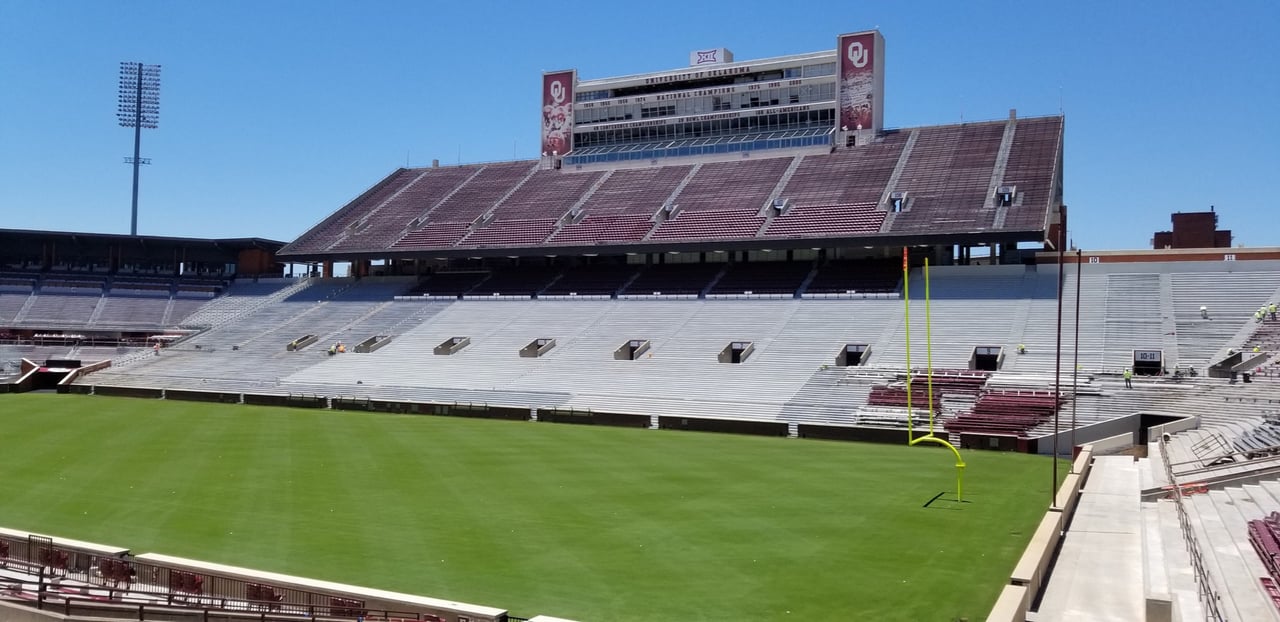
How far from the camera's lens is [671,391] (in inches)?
1892

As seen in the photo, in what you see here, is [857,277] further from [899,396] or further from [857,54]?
[899,396]

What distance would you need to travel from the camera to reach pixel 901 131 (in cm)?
6994

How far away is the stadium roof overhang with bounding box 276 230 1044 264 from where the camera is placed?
5447 centimetres

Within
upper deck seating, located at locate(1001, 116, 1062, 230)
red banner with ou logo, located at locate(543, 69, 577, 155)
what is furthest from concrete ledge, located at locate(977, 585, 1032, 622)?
red banner with ou logo, located at locate(543, 69, 577, 155)

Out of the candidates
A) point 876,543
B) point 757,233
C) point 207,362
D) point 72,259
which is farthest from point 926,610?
point 72,259

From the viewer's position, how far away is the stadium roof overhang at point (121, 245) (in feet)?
253

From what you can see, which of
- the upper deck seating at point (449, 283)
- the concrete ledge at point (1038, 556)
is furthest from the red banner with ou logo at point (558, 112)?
the concrete ledge at point (1038, 556)

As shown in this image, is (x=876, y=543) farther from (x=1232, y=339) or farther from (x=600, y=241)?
(x=600, y=241)

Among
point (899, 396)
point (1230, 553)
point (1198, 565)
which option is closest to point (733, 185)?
point (899, 396)

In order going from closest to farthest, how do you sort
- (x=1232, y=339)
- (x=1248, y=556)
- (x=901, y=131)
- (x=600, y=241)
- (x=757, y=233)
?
(x=1248, y=556), (x=1232, y=339), (x=757, y=233), (x=600, y=241), (x=901, y=131)

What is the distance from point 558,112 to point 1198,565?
67.1 meters

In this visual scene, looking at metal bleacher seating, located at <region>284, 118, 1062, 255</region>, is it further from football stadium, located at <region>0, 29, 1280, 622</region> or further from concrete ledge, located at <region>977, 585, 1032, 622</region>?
concrete ledge, located at <region>977, 585, 1032, 622</region>

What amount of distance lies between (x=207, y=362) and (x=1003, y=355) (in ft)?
159

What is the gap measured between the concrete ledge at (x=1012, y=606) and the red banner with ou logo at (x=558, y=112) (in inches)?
2643
